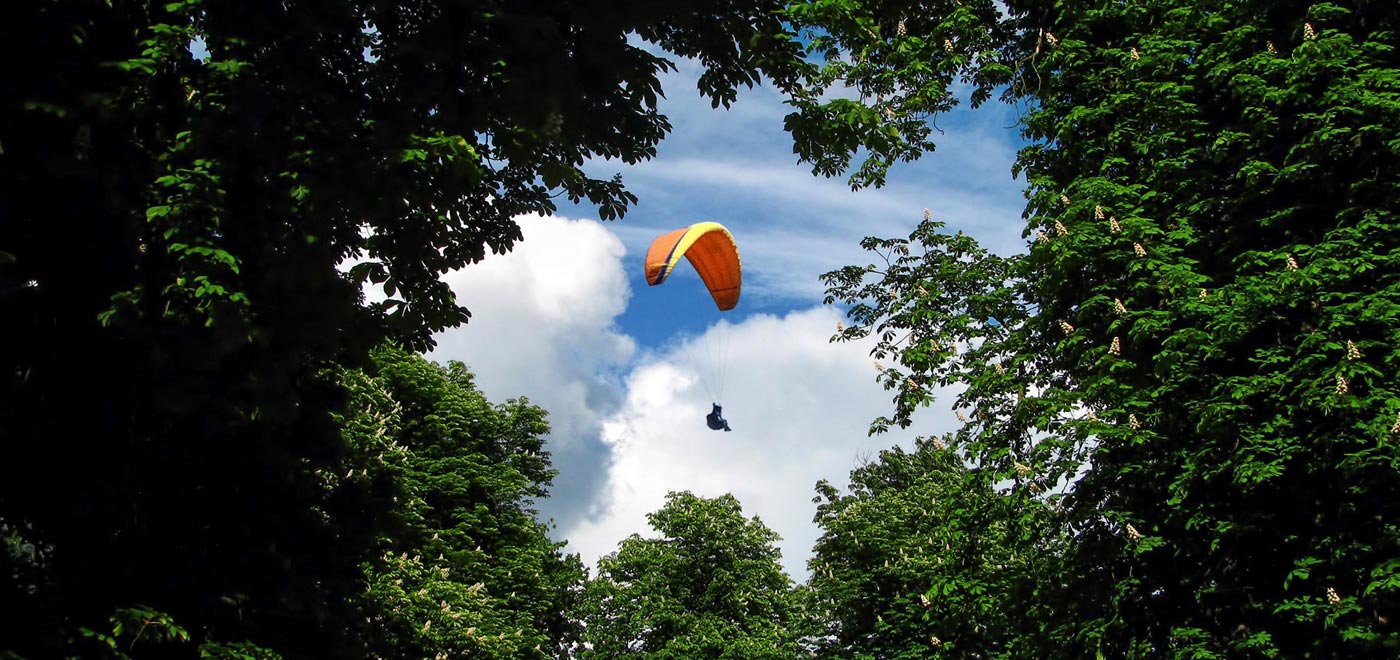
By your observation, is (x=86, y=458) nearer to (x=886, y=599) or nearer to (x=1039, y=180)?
(x=1039, y=180)

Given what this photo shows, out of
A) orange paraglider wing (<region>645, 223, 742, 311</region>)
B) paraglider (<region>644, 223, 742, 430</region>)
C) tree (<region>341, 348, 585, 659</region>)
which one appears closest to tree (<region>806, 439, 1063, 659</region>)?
paraglider (<region>644, 223, 742, 430</region>)

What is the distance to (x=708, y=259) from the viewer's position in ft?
95.0

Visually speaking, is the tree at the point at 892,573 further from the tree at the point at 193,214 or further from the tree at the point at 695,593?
Answer: the tree at the point at 193,214

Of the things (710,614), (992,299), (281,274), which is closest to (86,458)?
(281,274)

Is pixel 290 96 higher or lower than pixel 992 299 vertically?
lower

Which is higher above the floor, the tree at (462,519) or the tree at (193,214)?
the tree at (462,519)

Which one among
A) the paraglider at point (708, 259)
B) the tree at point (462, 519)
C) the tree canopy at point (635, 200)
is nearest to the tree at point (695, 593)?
the tree at point (462, 519)

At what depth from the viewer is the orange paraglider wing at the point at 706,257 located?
2581cm

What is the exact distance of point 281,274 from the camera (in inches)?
332

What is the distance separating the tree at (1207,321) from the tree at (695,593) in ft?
73.6

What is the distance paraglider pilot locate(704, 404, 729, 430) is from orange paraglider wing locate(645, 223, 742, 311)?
12.4 feet

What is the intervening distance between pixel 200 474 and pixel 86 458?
4.25ft

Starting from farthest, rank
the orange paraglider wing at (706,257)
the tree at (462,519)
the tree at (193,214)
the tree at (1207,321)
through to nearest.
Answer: the orange paraglider wing at (706,257), the tree at (462,519), the tree at (1207,321), the tree at (193,214)

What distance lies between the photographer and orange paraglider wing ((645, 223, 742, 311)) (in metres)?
25.8
